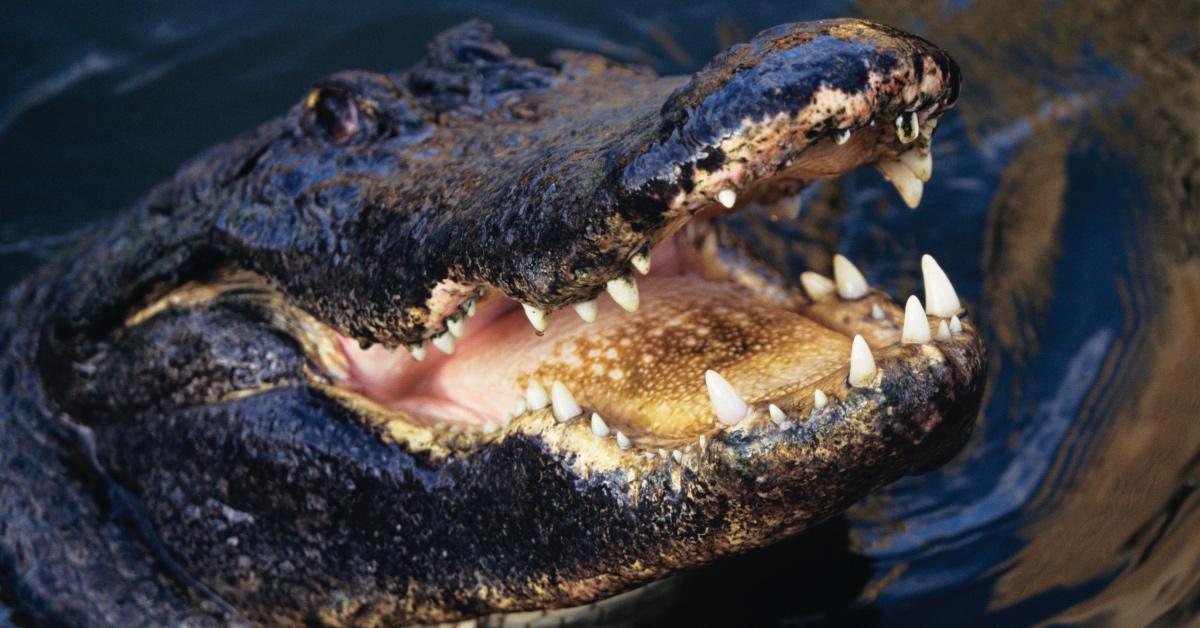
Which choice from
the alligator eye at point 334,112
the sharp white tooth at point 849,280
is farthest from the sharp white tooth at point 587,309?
the alligator eye at point 334,112

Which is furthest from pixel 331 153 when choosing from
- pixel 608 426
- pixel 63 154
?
pixel 63 154

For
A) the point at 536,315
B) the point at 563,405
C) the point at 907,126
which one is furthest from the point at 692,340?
the point at 907,126

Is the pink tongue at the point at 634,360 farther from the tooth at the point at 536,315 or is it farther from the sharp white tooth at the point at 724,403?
the tooth at the point at 536,315

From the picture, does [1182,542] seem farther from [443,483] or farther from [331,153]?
[331,153]

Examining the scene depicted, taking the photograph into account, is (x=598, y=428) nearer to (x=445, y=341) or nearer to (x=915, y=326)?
(x=445, y=341)

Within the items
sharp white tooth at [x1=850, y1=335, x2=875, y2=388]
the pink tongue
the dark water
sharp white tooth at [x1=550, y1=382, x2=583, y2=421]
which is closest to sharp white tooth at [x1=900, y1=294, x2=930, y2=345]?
sharp white tooth at [x1=850, y1=335, x2=875, y2=388]

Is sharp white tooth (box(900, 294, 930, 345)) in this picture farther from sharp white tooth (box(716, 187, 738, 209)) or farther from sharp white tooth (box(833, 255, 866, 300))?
sharp white tooth (box(833, 255, 866, 300))
